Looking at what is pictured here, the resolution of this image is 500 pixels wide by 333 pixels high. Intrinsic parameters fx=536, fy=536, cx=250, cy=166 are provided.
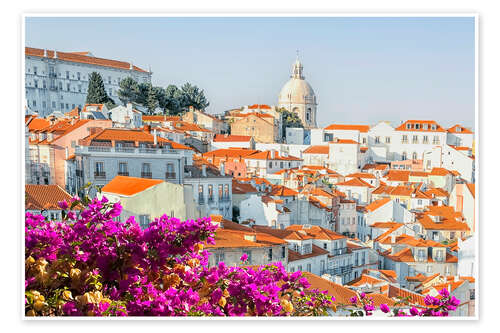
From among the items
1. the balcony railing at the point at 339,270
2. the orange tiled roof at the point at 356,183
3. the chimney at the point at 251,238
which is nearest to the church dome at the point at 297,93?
the orange tiled roof at the point at 356,183

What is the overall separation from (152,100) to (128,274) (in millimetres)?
21154

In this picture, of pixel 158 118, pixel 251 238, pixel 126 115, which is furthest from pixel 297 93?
pixel 251 238

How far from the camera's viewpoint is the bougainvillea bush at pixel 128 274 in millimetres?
2521

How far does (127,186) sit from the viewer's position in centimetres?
751

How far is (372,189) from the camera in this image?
931 inches

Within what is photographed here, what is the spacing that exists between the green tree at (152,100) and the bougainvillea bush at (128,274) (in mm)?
19814

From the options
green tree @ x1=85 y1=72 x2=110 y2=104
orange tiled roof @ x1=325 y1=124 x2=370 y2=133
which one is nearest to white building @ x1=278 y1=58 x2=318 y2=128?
orange tiled roof @ x1=325 y1=124 x2=370 y2=133

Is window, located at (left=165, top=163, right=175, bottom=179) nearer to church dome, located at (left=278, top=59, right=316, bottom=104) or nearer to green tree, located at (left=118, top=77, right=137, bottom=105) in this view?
green tree, located at (left=118, top=77, right=137, bottom=105)

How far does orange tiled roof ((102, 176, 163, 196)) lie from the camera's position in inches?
282

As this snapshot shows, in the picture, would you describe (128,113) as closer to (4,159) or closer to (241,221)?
(241,221)

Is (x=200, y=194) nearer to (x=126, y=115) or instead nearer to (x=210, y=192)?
(x=210, y=192)

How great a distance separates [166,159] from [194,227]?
786 centimetres

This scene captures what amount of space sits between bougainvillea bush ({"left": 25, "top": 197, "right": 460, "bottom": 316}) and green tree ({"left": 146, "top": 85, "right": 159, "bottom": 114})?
1981cm

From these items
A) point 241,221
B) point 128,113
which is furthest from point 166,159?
point 128,113
